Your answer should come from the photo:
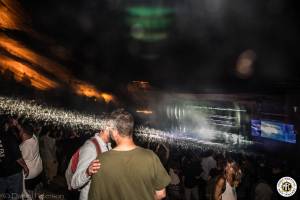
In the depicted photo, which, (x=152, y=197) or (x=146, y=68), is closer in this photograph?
(x=152, y=197)

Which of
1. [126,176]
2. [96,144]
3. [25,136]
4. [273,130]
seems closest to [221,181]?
[96,144]

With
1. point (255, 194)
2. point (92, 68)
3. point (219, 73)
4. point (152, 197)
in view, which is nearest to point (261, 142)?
point (219, 73)

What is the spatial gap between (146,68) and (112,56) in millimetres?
3410

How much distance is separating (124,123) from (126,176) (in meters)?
0.37

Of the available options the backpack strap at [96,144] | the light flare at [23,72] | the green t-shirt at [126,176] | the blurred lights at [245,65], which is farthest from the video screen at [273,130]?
the light flare at [23,72]

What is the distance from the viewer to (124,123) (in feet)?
6.51

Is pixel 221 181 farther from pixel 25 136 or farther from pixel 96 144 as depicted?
pixel 25 136

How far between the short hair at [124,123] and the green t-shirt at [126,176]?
14 centimetres

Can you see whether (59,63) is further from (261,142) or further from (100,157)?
(100,157)

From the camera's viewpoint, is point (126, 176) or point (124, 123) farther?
point (124, 123)

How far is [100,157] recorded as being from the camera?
1893mm

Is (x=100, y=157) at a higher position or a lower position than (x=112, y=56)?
lower

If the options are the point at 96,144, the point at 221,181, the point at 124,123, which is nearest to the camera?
the point at 124,123

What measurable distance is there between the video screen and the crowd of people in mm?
3273
